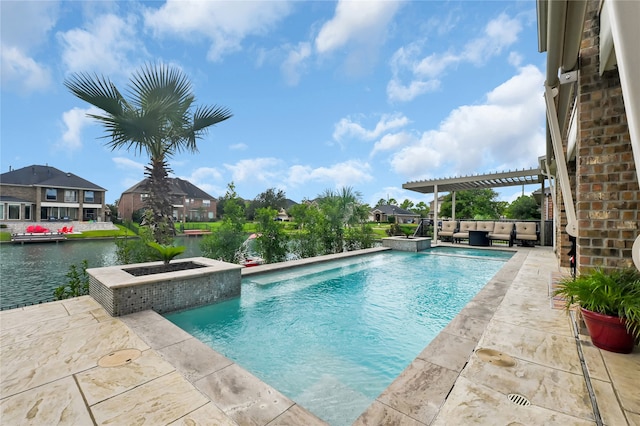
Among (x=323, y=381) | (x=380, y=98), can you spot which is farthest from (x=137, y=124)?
(x=380, y=98)

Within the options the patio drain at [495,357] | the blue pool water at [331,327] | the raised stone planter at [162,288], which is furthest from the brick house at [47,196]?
the patio drain at [495,357]

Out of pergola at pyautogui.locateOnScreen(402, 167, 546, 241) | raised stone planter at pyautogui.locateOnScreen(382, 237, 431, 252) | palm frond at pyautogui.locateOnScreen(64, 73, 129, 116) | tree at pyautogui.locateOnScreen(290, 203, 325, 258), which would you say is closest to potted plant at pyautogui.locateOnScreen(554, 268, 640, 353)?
tree at pyautogui.locateOnScreen(290, 203, 325, 258)

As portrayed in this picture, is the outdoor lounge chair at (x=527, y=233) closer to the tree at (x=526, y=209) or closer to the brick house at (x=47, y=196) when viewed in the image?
the tree at (x=526, y=209)

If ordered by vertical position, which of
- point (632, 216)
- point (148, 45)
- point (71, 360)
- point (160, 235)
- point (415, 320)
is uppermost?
point (148, 45)

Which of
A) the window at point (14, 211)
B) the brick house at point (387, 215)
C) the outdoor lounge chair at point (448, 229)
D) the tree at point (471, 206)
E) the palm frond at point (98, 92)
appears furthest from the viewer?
the brick house at point (387, 215)

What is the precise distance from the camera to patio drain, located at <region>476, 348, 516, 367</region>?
83.3 inches

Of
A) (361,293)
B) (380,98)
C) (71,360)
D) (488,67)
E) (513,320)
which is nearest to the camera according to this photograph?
(71,360)

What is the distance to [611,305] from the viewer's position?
2.19 metres

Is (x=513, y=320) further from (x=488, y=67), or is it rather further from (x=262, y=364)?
(x=488, y=67)

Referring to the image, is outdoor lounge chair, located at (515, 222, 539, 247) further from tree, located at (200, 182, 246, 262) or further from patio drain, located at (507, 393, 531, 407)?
patio drain, located at (507, 393, 531, 407)

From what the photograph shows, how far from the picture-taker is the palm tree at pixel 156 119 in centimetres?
532

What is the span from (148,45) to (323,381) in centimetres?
1209

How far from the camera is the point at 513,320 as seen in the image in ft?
9.92

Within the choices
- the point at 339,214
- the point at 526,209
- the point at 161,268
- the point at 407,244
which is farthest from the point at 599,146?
the point at 526,209
